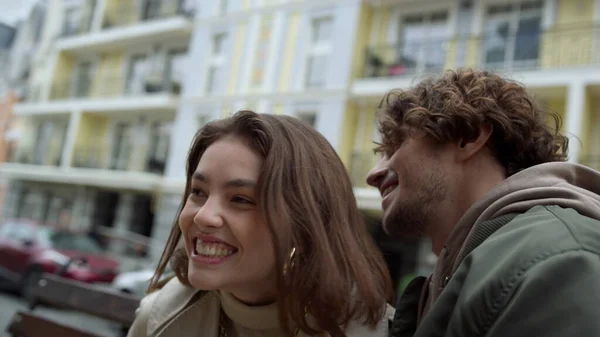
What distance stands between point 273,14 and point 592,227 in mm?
17086

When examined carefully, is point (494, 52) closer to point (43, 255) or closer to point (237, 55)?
point (237, 55)

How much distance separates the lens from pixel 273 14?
57.7 feet

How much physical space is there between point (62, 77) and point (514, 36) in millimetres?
18919

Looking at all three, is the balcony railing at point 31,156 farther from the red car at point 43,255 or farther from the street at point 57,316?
the street at point 57,316

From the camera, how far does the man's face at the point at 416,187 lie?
6.08 feet

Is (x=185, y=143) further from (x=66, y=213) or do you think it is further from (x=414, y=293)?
(x=414, y=293)

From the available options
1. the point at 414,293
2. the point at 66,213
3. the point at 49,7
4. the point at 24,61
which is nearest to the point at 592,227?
the point at 414,293

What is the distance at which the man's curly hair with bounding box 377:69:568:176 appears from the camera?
72.5 inches

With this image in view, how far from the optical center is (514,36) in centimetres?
1324

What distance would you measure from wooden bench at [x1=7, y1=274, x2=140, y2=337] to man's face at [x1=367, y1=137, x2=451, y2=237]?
1757mm

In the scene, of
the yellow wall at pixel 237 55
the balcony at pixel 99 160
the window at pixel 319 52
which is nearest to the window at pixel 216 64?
the yellow wall at pixel 237 55

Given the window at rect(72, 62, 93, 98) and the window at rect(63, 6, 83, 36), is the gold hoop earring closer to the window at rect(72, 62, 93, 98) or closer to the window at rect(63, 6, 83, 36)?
the window at rect(72, 62, 93, 98)

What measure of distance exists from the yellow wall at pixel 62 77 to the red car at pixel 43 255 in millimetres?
14419

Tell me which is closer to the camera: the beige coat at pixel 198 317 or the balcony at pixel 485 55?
the beige coat at pixel 198 317
